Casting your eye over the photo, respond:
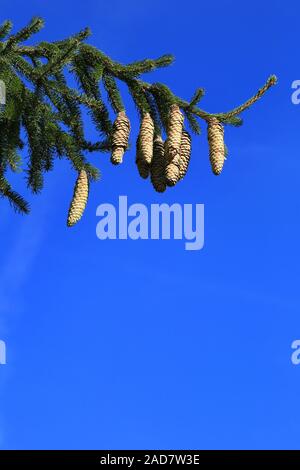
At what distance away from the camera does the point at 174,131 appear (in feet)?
17.6

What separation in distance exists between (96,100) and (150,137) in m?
0.82

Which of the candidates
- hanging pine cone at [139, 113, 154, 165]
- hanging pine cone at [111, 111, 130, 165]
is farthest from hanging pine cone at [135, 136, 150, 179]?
hanging pine cone at [111, 111, 130, 165]

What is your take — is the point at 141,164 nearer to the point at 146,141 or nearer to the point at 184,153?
the point at 146,141

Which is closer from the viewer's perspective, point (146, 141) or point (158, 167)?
point (146, 141)

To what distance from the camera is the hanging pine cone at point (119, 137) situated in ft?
17.7

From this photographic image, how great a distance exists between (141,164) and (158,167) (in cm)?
16

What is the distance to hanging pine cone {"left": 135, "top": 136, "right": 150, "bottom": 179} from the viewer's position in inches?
212

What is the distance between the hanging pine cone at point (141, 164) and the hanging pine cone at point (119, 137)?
0.13 meters

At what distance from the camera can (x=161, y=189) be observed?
17.7ft

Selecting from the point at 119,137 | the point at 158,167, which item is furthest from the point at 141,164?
the point at 119,137

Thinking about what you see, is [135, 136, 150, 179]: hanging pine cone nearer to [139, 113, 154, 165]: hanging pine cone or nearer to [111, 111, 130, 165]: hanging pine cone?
[139, 113, 154, 165]: hanging pine cone

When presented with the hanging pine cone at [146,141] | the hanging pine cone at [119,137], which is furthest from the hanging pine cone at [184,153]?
the hanging pine cone at [119,137]

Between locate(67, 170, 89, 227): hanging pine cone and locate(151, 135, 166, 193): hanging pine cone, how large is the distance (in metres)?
0.51
